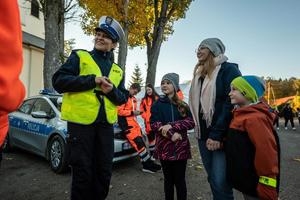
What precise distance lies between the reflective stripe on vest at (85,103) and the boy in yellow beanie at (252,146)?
4.08 feet

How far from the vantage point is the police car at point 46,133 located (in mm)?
5781

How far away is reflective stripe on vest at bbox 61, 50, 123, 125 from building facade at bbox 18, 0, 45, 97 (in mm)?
16535

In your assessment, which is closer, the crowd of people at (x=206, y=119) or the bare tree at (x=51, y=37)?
the crowd of people at (x=206, y=119)

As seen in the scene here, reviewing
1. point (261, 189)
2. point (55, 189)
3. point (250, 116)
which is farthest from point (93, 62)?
point (55, 189)

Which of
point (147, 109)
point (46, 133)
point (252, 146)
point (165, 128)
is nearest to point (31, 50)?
point (147, 109)

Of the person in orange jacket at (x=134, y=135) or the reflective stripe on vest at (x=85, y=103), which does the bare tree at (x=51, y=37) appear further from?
A: the reflective stripe on vest at (x=85, y=103)

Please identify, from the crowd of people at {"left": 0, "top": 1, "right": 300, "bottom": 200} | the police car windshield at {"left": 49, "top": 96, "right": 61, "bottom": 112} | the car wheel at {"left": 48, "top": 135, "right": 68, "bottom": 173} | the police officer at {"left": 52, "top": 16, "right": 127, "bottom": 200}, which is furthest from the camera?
the police car windshield at {"left": 49, "top": 96, "right": 61, "bottom": 112}

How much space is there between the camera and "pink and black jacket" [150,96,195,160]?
3.51 m

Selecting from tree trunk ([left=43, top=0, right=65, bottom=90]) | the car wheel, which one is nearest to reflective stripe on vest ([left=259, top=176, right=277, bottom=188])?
the car wheel

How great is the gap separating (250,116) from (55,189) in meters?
3.61

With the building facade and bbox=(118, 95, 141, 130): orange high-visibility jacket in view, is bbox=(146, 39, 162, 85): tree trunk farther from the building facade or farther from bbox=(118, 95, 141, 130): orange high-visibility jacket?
bbox=(118, 95, 141, 130): orange high-visibility jacket

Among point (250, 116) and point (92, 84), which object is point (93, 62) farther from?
point (250, 116)

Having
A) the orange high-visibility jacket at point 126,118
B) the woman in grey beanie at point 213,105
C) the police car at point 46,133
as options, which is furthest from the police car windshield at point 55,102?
the woman in grey beanie at point 213,105

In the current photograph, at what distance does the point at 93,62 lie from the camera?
2.98 metres
